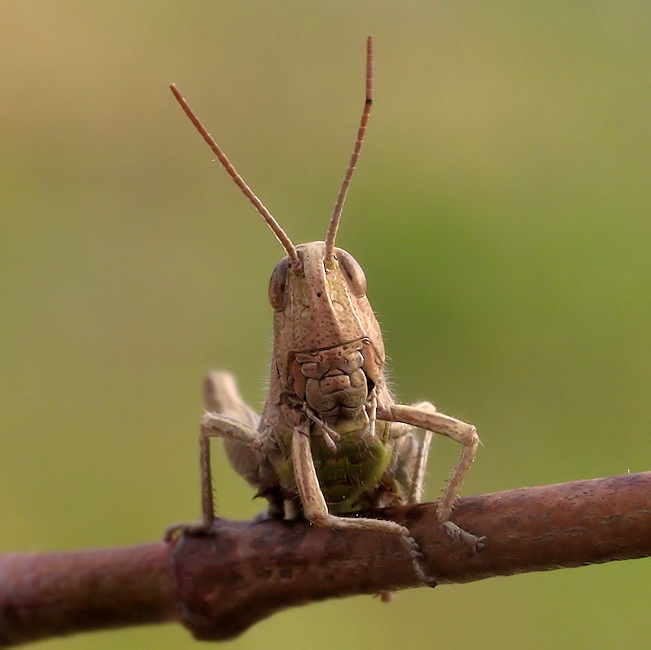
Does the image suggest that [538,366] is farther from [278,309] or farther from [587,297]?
[278,309]

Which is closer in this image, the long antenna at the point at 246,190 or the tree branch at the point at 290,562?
the tree branch at the point at 290,562

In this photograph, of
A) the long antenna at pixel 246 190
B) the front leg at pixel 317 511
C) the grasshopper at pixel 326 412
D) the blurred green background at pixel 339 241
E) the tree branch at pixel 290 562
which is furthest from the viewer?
the blurred green background at pixel 339 241

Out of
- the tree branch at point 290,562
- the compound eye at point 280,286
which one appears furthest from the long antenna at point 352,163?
the tree branch at point 290,562

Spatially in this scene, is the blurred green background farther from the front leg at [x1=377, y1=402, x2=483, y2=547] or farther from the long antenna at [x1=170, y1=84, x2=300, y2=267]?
the long antenna at [x1=170, y1=84, x2=300, y2=267]

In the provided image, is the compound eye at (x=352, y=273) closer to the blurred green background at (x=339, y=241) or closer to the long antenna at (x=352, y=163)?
the long antenna at (x=352, y=163)

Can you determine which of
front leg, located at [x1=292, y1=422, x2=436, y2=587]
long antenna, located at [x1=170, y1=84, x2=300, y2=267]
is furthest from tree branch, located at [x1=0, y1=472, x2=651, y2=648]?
long antenna, located at [x1=170, y1=84, x2=300, y2=267]

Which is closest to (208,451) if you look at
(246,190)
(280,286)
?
(280,286)

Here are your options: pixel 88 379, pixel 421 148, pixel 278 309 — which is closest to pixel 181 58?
pixel 421 148
